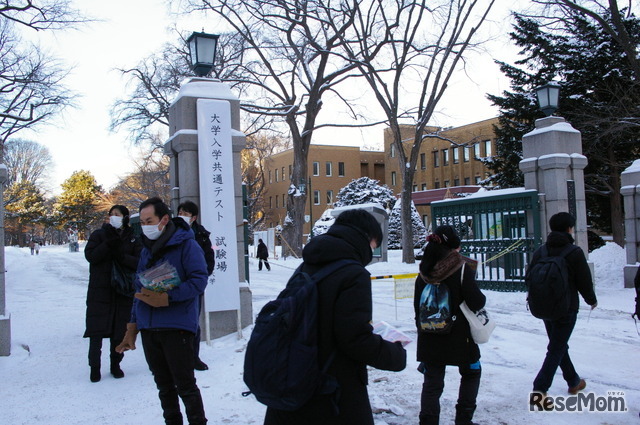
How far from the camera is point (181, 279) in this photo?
12.6 feet

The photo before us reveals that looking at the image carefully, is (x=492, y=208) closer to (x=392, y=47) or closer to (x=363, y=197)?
(x=392, y=47)

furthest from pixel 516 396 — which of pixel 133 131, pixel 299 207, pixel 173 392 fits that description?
pixel 133 131

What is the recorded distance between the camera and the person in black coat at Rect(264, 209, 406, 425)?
2523 millimetres

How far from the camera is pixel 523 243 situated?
12.1 metres

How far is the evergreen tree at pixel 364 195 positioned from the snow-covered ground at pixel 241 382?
3288cm

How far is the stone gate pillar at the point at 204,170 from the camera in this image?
25.0 feet

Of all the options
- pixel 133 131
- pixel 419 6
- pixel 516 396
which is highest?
pixel 419 6

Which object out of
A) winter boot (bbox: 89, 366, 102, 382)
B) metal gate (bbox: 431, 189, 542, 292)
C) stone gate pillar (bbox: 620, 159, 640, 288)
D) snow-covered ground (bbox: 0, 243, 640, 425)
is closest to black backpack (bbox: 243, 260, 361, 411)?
snow-covered ground (bbox: 0, 243, 640, 425)

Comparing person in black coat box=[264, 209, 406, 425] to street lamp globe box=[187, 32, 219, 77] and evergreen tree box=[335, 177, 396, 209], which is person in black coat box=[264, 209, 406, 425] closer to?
street lamp globe box=[187, 32, 219, 77]

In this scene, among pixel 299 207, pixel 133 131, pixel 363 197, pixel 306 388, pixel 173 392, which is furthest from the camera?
pixel 363 197

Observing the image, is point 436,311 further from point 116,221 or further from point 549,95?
point 549,95

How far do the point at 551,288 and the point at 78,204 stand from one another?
242 ft

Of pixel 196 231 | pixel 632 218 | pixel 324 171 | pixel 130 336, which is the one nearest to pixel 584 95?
pixel 632 218

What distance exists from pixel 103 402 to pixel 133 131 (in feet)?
90.5
